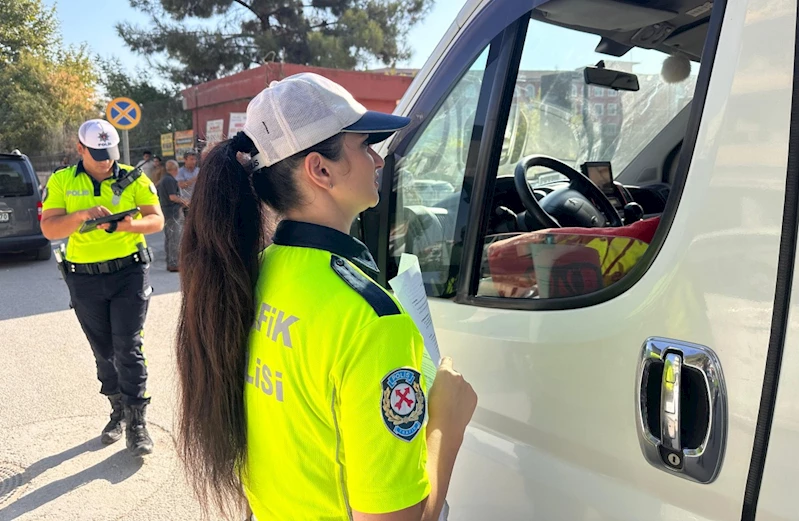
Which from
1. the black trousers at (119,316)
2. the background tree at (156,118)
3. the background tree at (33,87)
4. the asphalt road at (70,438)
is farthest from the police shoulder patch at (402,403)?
the background tree at (33,87)

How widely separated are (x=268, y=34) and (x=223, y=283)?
878 inches

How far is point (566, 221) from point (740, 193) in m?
1.41

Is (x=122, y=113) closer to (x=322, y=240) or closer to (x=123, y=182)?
(x=123, y=182)

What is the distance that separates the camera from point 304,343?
957 mm

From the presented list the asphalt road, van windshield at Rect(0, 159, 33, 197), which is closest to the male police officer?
the asphalt road

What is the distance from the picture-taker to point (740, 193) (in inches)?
36.7

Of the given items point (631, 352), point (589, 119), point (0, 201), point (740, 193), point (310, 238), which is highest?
point (589, 119)

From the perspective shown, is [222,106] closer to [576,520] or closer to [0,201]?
[0,201]

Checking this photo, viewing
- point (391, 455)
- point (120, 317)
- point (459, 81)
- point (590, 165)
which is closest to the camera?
point (391, 455)

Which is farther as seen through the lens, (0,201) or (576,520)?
(0,201)

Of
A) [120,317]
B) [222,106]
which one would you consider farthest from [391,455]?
[222,106]

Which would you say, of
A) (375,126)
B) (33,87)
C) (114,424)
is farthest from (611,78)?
(33,87)

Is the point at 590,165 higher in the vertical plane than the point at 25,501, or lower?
higher

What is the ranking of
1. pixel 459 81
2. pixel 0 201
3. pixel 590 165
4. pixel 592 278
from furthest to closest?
pixel 0 201 < pixel 590 165 < pixel 459 81 < pixel 592 278
